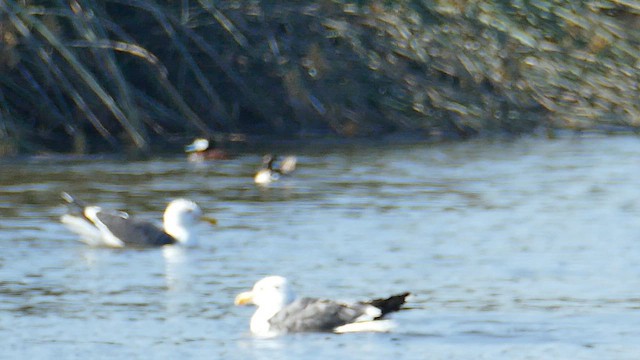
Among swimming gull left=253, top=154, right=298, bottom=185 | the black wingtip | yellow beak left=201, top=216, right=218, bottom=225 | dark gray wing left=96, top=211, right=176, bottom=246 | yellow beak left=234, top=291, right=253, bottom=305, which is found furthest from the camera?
swimming gull left=253, top=154, right=298, bottom=185

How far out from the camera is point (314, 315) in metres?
9.55

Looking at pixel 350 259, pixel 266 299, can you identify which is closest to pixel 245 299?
pixel 266 299

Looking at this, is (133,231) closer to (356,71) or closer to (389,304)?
(389,304)

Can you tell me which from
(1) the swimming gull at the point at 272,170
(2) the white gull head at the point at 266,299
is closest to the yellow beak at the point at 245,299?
(2) the white gull head at the point at 266,299

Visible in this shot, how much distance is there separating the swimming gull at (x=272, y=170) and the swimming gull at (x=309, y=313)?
323 inches

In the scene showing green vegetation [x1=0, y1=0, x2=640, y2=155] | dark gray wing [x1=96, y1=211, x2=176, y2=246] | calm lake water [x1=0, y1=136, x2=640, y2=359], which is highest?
green vegetation [x1=0, y1=0, x2=640, y2=155]

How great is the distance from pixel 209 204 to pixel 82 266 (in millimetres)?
4140

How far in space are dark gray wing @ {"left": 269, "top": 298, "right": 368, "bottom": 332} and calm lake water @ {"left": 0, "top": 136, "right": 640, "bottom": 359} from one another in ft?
0.32

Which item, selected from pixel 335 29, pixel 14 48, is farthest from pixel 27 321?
pixel 335 29

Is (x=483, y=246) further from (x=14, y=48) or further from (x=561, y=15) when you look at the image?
(x=561, y=15)

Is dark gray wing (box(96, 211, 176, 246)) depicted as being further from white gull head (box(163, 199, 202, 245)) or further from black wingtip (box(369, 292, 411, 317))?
black wingtip (box(369, 292, 411, 317))

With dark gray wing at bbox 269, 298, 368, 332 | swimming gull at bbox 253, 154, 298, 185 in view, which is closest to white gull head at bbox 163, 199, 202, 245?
dark gray wing at bbox 269, 298, 368, 332

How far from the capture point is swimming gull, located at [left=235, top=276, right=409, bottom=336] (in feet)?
30.7

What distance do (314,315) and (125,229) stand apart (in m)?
4.18
